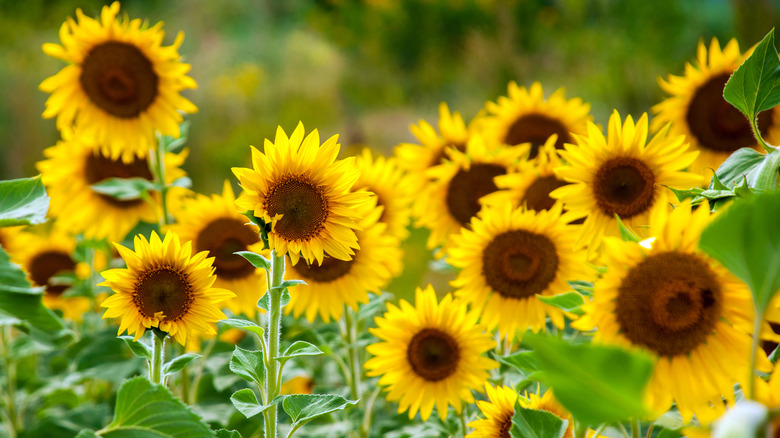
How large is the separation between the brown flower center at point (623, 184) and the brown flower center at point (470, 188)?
248 mm

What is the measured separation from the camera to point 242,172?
0.51 meters

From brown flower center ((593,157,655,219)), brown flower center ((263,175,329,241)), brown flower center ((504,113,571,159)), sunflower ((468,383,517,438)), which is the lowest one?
sunflower ((468,383,517,438))

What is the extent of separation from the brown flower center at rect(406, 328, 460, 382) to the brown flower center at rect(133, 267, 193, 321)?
0.31 meters

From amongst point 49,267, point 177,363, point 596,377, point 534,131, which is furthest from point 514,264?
point 49,267

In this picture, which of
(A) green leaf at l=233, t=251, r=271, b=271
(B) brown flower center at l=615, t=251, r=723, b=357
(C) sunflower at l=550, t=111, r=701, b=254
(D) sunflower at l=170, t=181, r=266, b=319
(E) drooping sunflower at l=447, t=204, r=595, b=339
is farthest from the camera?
(D) sunflower at l=170, t=181, r=266, b=319

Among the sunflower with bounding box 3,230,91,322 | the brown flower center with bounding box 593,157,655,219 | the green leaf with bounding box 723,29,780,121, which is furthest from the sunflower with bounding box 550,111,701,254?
the sunflower with bounding box 3,230,91,322

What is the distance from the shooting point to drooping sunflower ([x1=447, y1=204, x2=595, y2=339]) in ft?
2.48

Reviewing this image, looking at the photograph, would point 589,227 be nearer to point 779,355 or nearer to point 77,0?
point 779,355

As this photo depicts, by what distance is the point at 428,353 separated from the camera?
0.77 m

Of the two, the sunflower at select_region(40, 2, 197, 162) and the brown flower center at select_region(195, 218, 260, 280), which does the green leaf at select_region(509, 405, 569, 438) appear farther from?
the sunflower at select_region(40, 2, 197, 162)

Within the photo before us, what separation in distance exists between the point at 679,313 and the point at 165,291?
36cm

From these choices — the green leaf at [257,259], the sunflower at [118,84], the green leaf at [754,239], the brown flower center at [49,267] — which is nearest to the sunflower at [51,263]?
the brown flower center at [49,267]

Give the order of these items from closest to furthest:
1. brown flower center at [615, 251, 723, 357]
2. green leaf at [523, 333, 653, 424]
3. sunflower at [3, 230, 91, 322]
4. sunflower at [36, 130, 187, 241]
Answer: green leaf at [523, 333, 653, 424]
brown flower center at [615, 251, 723, 357]
sunflower at [36, 130, 187, 241]
sunflower at [3, 230, 91, 322]

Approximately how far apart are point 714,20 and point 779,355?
4.34 meters
